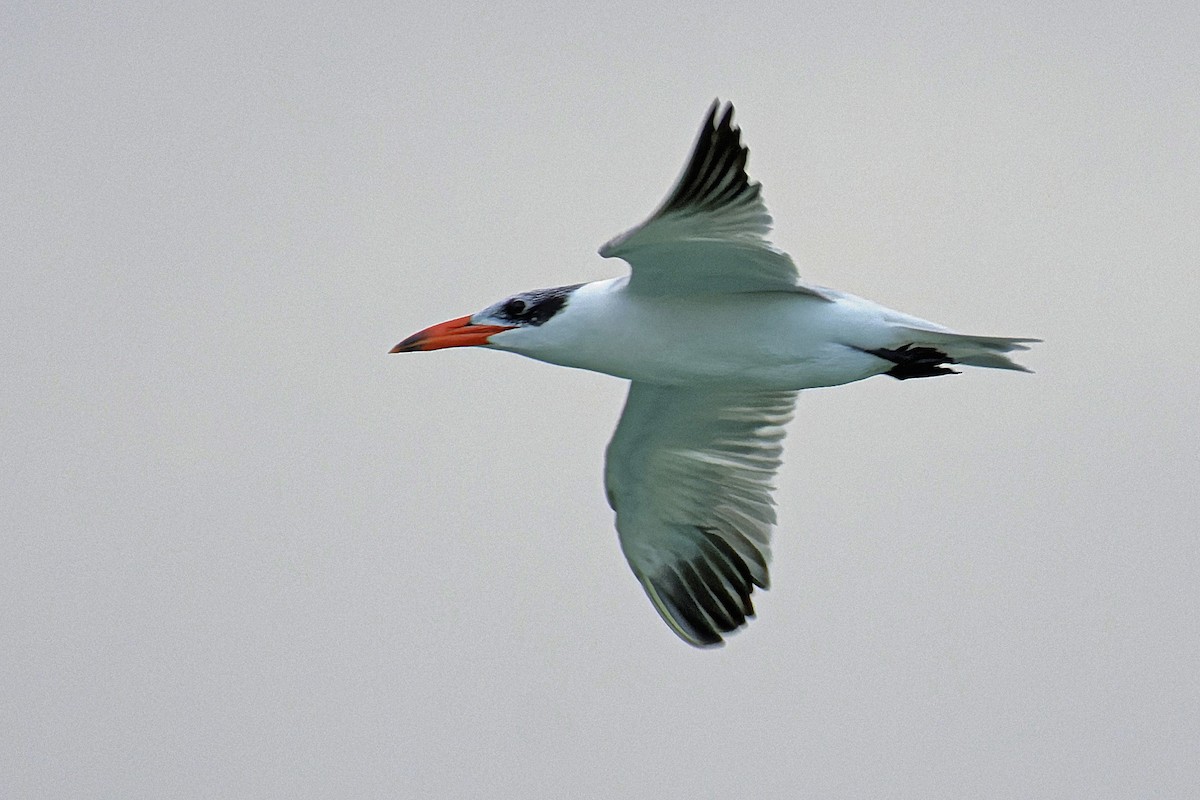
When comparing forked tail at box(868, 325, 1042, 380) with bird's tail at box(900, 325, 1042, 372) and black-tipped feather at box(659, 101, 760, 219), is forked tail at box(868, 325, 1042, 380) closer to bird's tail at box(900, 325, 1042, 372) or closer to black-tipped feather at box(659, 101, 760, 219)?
bird's tail at box(900, 325, 1042, 372)

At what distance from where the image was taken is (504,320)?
9.23 meters

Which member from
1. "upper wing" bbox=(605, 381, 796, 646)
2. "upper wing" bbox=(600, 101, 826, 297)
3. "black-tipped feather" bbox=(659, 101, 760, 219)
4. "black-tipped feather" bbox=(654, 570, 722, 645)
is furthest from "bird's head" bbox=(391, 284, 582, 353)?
"black-tipped feather" bbox=(654, 570, 722, 645)

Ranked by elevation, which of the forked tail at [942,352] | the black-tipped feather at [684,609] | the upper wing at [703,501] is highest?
the forked tail at [942,352]

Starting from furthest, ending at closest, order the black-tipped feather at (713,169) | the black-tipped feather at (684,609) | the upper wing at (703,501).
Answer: the upper wing at (703,501), the black-tipped feather at (684,609), the black-tipped feather at (713,169)

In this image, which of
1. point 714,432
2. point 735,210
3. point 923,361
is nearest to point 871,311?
point 923,361

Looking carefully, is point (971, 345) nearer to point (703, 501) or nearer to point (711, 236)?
point (711, 236)

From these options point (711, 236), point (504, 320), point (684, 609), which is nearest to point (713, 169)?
point (711, 236)

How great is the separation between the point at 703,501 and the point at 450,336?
2.25 m

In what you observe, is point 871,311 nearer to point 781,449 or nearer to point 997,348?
point 997,348

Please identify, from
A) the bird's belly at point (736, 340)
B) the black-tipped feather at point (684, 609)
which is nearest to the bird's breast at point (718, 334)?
the bird's belly at point (736, 340)

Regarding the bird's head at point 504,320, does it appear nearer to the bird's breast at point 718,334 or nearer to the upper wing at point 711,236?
the bird's breast at point 718,334

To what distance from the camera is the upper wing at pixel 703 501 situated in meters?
10.6

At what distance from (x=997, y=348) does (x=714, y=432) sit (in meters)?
2.16

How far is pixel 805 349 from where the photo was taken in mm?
9086
